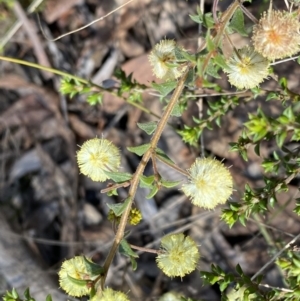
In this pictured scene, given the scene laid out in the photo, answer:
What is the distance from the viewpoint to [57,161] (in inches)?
164

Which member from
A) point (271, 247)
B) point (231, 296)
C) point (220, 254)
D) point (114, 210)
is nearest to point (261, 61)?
point (114, 210)

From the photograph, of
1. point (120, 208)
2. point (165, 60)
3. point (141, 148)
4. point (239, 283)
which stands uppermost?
point (165, 60)

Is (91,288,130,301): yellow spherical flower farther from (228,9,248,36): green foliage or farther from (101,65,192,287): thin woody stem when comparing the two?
(228,9,248,36): green foliage

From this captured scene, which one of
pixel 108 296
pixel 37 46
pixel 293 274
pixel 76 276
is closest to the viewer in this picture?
pixel 108 296

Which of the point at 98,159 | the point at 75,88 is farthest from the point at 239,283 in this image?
the point at 75,88

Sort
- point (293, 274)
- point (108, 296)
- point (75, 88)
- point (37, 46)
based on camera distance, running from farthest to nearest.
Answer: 1. point (37, 46)
2. point (75, 88)
3. point (293, 274)
4. point (108, 296)

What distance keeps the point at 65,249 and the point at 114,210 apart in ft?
7.00

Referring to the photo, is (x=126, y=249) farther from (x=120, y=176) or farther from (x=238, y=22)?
(x=238, y=22)

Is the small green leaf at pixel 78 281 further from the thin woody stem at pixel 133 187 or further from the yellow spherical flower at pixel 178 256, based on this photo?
the yellow spherical flower at pixel 178 256

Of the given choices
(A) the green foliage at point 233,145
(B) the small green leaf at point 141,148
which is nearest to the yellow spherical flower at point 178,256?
(A) the green foliage at point 233,145

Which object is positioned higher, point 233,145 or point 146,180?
point 146,180

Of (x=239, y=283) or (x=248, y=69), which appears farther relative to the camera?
(x=239, y=283)

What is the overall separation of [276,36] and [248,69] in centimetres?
15

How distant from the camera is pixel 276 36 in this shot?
5.74ft
